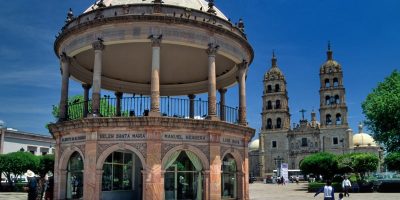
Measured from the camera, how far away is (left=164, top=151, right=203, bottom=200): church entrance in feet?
64.3

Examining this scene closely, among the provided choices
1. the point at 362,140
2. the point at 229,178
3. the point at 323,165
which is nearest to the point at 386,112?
the point at 323,165

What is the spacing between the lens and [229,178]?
21484mm

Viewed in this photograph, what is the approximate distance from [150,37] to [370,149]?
9777cm

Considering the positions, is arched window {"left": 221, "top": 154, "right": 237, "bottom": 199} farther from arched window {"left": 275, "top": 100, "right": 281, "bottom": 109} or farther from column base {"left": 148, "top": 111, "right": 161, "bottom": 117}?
arched window {"left": 275, "top": 100, "right": 281, "bottom": 109}

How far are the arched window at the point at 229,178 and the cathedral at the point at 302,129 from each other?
274 feet

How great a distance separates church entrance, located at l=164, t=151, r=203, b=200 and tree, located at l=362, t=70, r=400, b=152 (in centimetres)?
2910

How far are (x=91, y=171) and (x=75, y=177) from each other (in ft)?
7.26

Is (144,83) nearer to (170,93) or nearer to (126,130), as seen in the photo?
(170,93)

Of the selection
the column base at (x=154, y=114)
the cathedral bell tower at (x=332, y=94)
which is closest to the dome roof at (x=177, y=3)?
the column base at (x=154, y=114)

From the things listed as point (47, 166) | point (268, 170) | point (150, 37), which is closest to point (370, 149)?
point (268, 170)

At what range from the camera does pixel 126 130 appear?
18719mm

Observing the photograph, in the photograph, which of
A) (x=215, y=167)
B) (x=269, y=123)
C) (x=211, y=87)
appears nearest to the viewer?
(x=215, y=167)

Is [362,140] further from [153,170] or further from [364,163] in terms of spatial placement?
[153,170]

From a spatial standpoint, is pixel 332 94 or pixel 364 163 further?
pixel 332 94
